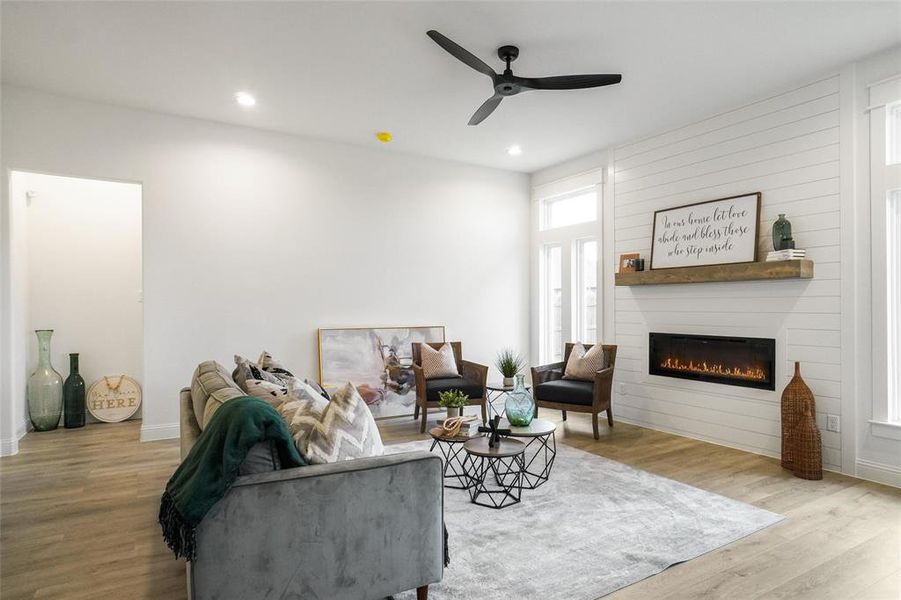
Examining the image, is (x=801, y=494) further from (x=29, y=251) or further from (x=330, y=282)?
(x=29, y=251)

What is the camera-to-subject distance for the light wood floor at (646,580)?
7.40ft

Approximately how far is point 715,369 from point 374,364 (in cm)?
342

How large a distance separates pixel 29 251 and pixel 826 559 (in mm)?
7051

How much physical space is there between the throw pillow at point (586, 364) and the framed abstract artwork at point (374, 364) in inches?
70.1

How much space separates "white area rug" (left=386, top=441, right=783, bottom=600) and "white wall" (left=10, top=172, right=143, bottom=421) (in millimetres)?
4468

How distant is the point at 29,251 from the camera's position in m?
5.27

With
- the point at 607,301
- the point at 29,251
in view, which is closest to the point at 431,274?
the point at 607,301

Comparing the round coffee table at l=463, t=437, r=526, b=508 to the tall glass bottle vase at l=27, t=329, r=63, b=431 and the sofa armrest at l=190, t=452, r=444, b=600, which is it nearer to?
the sofa armrest at l=190, t=452, r=444, b=600

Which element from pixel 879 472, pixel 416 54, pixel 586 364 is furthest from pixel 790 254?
pixel 416 54

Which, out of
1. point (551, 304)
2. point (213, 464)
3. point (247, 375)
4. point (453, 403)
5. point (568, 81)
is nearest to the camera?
point (213, 464)

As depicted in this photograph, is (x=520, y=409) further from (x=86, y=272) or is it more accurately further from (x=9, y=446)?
(x=86, y=272)

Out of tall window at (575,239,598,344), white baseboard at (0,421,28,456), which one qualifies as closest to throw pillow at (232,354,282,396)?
white baseboard at (0,421,28,456)

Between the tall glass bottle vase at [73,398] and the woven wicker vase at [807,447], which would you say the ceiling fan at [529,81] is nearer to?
the woven wicker vase at [807,447]

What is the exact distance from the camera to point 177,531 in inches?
66.1
